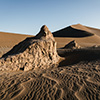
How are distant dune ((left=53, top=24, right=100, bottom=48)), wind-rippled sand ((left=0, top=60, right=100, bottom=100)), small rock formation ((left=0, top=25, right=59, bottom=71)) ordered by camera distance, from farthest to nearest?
1. distant dune ((left=53, top=24, right=100, bottom=48))
2. small rock formation ((left=0, top=25, right=59, bottom=71))
3. wind-rippled sand ((left=0, top=60, right=100, bottom=100))

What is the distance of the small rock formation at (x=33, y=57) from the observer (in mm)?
4375

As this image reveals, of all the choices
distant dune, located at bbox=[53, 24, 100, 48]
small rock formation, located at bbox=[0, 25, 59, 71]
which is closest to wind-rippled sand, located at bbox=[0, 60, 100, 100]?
small rock formation, located at bbox=[0, 25, 59, 71]

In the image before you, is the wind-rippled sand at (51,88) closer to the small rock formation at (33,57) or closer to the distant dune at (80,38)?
the small rock formation at (33,57)

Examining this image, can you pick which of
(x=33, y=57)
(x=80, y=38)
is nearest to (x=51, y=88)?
(x=33, y=57)

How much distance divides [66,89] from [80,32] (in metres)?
34.8

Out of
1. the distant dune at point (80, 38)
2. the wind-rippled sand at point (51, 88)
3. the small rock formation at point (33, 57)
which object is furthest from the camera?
the distant dune at point (80, 38)

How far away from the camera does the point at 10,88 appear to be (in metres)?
2.76

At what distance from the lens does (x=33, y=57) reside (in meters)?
5.05

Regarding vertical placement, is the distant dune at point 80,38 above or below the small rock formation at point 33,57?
below

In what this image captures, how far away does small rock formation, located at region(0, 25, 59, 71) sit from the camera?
172 inches

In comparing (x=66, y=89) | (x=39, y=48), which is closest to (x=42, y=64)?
(x=39, y=48)

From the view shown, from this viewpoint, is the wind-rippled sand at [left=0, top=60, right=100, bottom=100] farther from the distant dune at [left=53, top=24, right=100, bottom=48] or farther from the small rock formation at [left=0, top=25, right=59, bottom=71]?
the distant dune at [left=53, top=24, right=100, bottom=48]

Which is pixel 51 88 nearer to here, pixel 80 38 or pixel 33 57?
pixel 33 57

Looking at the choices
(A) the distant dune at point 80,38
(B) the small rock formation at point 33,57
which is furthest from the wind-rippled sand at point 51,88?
(A) the distant dune at point 80,38
